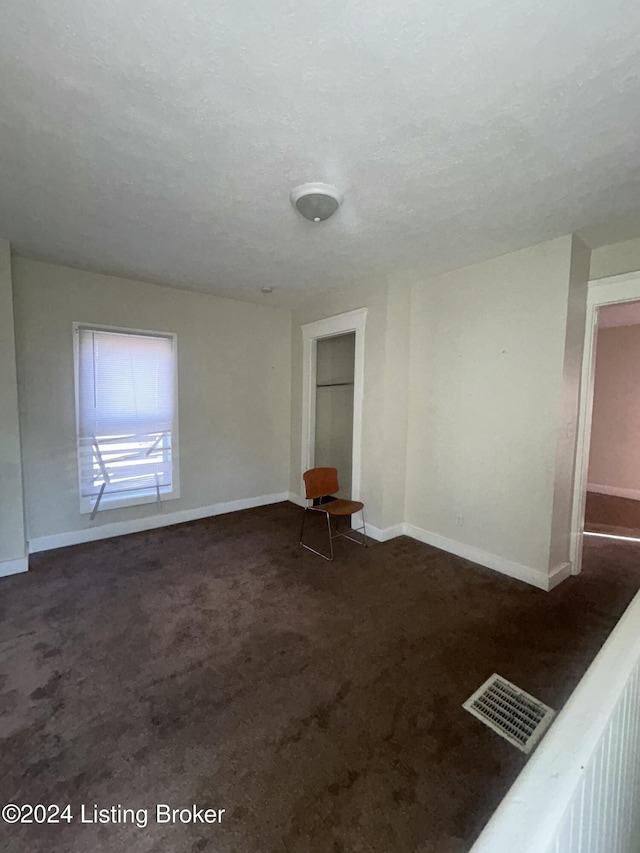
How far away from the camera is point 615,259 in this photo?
100 inches

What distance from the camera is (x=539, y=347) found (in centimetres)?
261

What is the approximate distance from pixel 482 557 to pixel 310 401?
2.52m

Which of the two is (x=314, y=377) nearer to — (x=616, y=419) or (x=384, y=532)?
(x=384, y=532)

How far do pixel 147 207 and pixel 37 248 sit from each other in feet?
4.44

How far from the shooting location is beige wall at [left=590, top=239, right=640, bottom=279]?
8.06ft

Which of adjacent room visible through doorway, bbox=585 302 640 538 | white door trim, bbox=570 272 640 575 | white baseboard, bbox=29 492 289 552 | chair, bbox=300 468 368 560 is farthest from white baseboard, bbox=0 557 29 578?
adjacent room visible through doorway, bbox=585 302 640 538

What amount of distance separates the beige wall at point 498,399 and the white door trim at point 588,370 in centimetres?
9

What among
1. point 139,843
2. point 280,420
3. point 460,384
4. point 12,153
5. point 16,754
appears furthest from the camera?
point 280,420

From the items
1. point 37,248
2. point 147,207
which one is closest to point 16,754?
point 147,207

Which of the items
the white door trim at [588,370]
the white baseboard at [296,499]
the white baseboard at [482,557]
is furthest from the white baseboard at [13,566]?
the white door trim at [588,370]

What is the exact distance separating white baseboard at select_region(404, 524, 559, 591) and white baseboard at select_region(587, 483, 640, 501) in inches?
146

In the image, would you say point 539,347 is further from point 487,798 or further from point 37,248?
point 37,248

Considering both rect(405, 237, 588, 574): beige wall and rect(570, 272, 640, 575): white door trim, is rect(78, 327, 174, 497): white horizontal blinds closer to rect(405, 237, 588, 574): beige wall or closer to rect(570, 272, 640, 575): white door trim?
rect(405, 237, 588, 574): beige wall

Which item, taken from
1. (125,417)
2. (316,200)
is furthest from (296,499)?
(316,200)
